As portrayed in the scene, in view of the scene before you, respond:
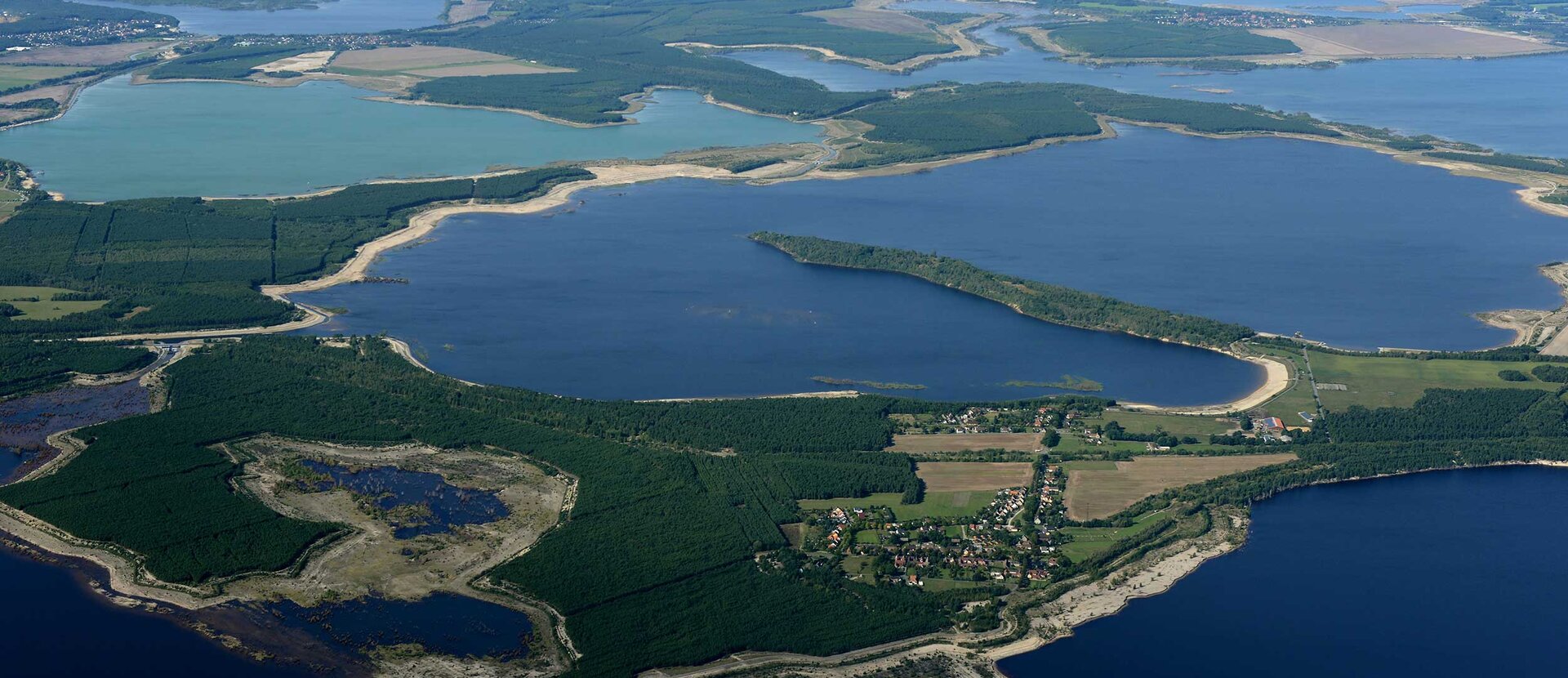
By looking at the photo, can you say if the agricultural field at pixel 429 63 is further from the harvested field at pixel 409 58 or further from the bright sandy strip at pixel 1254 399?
the bright sandy strip at pixel 1254 399

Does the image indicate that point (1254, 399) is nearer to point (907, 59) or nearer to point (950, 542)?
point (950, 542)

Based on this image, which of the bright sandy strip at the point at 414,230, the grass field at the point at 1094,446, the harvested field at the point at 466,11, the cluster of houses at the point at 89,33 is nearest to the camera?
the grass field at the point at 1094,446

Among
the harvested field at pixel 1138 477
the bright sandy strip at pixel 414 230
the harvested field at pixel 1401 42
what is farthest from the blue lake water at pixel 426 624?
the harvested field at pixel 1401 42

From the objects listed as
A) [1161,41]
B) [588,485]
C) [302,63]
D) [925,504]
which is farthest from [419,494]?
[1161,41]

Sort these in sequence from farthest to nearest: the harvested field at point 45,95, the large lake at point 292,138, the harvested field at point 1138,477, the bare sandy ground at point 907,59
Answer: the bare sandy ground at point 907,59, the harvested field at point 45,95, the large lake at point 292,138, the harvested field at point 1138,477

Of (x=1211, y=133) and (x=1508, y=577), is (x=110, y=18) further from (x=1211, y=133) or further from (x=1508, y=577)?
(x=1508, y=577)

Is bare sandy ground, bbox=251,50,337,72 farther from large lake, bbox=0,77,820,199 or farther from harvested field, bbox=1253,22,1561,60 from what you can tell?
harvested field, bbox=1253,22,1561,60
